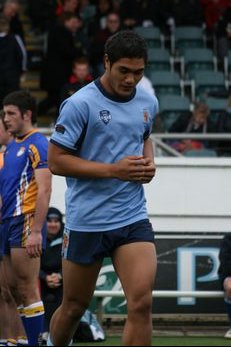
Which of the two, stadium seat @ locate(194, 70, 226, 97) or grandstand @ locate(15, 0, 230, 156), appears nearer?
grandstand @ locate(15, 0, 230, 156)

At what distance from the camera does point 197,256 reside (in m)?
12.0

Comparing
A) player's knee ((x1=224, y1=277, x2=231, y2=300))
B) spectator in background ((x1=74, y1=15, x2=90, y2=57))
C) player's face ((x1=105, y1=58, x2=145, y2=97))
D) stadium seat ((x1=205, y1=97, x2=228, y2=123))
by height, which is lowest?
player's knee ((x1=224, y1=277, x2=231, y2=300))

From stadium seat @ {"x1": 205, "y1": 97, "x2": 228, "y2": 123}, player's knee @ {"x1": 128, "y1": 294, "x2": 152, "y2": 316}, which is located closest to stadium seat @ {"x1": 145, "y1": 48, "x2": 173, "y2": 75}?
stadium seat @ {"x1": 205, "y1": 97, "x2": 228, "y2": 123}

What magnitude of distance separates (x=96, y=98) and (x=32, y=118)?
2222 millimetres

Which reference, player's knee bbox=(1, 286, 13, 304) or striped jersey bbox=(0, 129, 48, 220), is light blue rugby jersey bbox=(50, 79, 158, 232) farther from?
player's knee bbox=(1, 286, 13, 304)

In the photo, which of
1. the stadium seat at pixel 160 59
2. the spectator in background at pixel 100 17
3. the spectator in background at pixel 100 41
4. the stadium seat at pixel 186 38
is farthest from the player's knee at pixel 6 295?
the stadium seat at pixel 186 38

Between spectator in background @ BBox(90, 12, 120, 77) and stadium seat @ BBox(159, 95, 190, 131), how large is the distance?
1051mm

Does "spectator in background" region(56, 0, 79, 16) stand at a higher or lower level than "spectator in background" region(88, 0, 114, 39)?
higher

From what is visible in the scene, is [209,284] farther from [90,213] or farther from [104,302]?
[90,213]

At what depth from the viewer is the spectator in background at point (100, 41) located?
54.0 ft

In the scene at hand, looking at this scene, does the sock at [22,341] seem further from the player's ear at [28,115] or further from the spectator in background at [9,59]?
the spectator in background at [9,59]

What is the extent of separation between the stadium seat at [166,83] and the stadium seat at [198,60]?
753 millimetres

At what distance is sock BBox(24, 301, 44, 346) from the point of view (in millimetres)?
9125

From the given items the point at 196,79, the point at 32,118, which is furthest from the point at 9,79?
the point at 32,118
